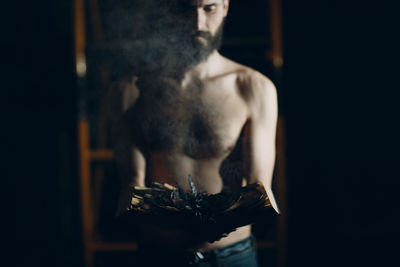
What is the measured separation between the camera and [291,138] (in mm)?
1585

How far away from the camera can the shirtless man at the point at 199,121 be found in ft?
2.67

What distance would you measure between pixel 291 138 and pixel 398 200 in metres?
0.48

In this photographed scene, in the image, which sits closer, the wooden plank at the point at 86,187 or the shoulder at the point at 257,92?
the shoulder at the point at 257,92

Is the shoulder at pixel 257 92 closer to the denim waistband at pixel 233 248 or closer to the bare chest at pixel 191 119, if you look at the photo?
the bare chest at pixel 191 119

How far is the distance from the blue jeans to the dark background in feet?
2.44

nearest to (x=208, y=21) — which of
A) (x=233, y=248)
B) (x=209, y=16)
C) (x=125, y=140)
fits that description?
(x=209, y=16)

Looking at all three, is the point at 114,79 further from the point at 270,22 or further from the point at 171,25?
the point at 270,22

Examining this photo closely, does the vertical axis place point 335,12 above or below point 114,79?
above

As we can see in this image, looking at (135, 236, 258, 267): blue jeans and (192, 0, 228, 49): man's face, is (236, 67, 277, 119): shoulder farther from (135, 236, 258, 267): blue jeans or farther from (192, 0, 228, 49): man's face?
(135, 236, 258, 267): blue jeans

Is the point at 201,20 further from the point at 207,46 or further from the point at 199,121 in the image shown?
the point at 199,121

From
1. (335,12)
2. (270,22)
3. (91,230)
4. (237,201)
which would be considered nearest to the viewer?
(237,201)

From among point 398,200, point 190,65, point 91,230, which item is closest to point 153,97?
point 190,65

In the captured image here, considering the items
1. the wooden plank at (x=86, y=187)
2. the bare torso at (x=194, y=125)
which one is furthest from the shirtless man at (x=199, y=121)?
the wooden plank at (x=86, y=187)

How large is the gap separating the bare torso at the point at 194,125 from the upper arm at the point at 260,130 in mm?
19
